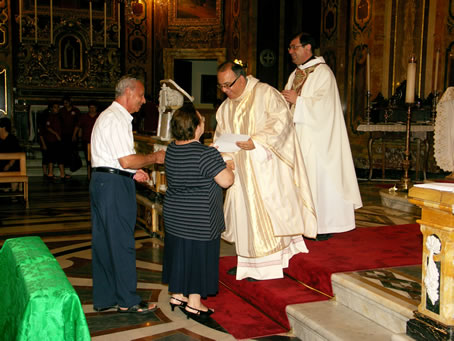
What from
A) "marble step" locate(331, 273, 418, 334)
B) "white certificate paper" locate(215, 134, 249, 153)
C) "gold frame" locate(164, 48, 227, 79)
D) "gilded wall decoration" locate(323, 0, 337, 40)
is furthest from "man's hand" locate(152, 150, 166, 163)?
"gold frame" locate(164, 48, 227, 79)

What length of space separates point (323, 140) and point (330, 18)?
27.1 feet

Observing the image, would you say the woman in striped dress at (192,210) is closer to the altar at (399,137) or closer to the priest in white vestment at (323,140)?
the priest in white vestment at (323,140)

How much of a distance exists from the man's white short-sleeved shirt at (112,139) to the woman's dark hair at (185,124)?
0.38 metres

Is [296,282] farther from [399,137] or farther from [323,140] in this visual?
[399,137]

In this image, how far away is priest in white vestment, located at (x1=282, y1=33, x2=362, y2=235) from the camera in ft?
14.7

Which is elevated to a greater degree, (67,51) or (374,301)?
(67,51)

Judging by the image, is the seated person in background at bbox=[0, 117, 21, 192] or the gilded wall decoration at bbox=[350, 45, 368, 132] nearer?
the seated person in background at bbox=[0, 117, 21, 192]

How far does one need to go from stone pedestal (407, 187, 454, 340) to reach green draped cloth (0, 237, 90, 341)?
1.58m

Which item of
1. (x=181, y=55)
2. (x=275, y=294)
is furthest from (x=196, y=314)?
(x=181, y=55)

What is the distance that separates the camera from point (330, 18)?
11977mm

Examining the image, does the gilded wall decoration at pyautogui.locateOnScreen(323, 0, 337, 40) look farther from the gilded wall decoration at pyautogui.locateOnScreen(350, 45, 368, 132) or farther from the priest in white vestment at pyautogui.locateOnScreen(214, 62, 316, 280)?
the priest in white vestment at pyautogui.locateOnScreen(214, 62, 316, 280)

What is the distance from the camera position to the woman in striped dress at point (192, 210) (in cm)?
334

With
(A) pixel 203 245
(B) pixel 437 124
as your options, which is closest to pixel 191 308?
(A) pixel 203 245

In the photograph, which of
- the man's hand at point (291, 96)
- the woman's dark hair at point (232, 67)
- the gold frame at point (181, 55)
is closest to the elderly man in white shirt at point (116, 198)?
the woman's dark hair at point (232, 67)
